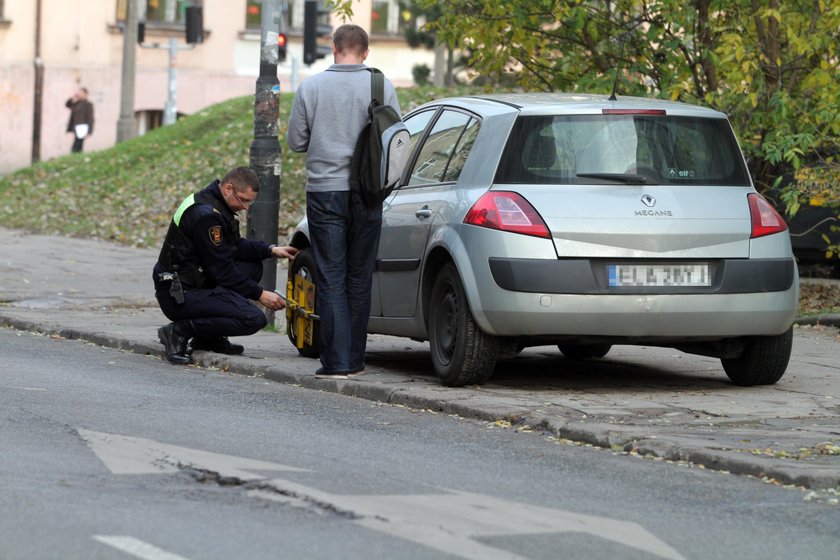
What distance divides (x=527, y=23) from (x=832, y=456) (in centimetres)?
867

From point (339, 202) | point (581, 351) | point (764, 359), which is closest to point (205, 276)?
point (339, 202)

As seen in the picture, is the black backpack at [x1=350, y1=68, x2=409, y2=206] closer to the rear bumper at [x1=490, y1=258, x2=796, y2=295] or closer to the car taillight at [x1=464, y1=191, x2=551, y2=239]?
the car taillight at [x1=464, y1=191, x2=551, y2=239]

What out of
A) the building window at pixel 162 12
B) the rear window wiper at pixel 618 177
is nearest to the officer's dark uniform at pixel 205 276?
the rear window wiper at pixel 618 177

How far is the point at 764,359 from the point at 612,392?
0.88 metres

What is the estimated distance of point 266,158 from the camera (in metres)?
11.9

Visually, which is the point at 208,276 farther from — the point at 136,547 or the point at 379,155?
the point at 136,547

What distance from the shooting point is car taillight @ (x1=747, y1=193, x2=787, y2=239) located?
886cm

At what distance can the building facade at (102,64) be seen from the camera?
126 ft

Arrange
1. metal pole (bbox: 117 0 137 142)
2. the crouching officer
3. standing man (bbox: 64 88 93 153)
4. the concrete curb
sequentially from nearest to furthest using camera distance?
the crouching officer < the concrete curb < metal pole (bbox: 117 0 137 142) < standing man (bbox: 64 88 93 153)

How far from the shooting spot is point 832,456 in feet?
22.6

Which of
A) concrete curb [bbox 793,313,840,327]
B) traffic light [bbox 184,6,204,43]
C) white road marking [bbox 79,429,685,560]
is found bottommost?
concrete curb [bbox 793,313,840,327]

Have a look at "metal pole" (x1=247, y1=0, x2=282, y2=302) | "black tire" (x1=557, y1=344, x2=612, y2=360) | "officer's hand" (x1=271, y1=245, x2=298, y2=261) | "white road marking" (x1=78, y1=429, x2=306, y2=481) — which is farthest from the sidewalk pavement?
"white road marking" (x1=78, y1=429, x2=306, y2=481)

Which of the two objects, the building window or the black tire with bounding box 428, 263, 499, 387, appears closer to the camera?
the black tire with bounding box 428, 263, 499, 387

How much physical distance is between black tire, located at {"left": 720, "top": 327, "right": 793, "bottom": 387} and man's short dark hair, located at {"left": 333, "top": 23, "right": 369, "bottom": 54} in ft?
8.78
